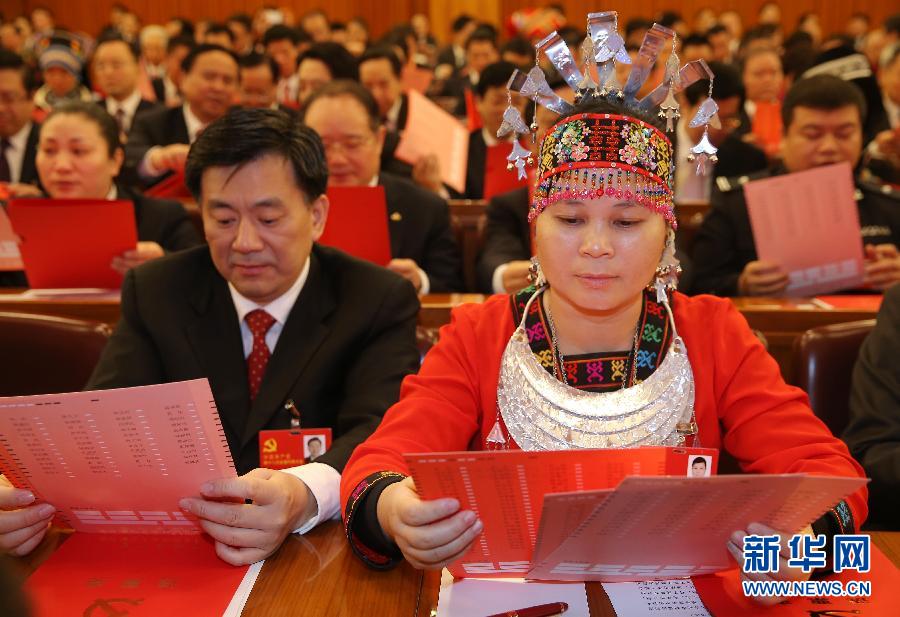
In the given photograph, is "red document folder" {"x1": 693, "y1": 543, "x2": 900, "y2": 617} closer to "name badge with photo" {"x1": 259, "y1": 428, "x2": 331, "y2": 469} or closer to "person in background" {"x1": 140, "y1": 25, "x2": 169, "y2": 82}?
"name badge with photo" {"x1": 259, "y1": 428, "x2": 331, "y2": 469}

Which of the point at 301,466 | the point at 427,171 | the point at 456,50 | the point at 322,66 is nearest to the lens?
the point at 301,466

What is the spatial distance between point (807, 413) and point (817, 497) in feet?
1.24

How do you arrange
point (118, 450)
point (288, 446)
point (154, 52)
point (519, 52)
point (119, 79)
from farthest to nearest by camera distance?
point (154, 52) < point (519, 52) < point (119, 79) < point (288, 446) < point (118, 450)

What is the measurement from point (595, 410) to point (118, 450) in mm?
689

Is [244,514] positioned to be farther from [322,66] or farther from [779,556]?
[322,66]

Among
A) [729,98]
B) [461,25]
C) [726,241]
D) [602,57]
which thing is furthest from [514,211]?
[461,25]

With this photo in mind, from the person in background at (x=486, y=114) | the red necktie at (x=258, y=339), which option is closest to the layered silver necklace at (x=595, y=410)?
the red necktie at (x=258, y=339)

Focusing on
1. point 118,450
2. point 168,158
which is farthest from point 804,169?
point 168,158

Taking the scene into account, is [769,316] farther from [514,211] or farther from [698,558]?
[698,558]

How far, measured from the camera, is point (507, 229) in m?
3.70

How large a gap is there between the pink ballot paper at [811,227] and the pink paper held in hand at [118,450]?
6.51ft

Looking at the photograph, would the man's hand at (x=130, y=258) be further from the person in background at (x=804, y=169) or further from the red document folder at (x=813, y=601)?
the red document folder at (x=813, y=601)

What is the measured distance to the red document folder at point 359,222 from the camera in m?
2.81

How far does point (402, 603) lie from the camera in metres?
1.21
